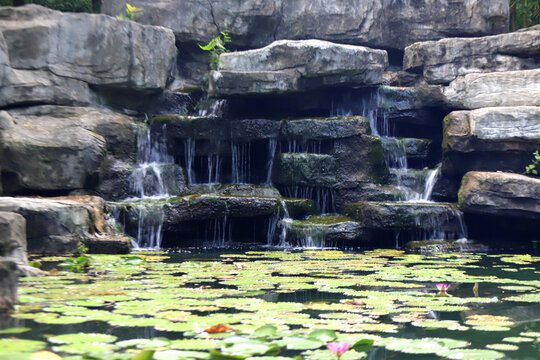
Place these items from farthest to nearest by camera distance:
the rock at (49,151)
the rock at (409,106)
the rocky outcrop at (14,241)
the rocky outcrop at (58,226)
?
1. the rock at (409,106)
2. the rock at (49,151)
3. the rocky outcrop at (58,226)
4. the rocky outcrop at (14,241)

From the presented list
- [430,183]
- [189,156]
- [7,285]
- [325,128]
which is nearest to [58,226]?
[7,285]

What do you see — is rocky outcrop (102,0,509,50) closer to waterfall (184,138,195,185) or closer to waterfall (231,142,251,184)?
waterfall (184,138,195,185)

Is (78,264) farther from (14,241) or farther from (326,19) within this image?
(326,19)

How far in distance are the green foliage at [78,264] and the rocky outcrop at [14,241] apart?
1.57 ft

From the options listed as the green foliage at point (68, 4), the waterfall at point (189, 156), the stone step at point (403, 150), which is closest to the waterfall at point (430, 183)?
the stone step at point (403, 150)

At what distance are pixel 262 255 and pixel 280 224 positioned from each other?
64.8 inches

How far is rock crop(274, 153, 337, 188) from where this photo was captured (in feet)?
28.5

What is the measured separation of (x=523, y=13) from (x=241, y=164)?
713 cm

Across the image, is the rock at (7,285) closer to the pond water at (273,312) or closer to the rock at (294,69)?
the pond water at (273,312)

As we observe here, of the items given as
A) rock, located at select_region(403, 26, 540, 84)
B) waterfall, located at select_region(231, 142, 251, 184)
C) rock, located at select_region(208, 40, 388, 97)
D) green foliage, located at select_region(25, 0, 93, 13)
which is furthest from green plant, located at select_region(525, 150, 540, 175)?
green foliage, located at select_region(25, 0, 93, 13)

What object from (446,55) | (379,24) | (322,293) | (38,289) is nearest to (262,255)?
(322,293)

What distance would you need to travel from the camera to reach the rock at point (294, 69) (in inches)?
359

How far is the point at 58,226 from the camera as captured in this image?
5672 mm

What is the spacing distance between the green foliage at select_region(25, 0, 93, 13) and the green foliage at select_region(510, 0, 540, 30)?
27.4ft
